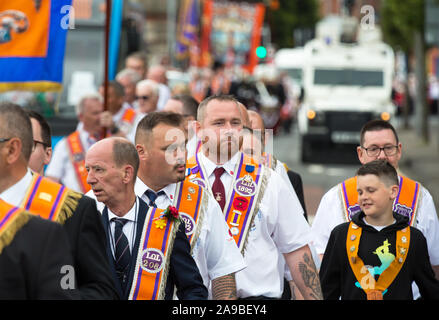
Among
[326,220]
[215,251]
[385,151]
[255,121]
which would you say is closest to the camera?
[215,251]

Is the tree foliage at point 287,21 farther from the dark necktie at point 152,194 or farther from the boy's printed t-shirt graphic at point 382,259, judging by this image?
the dark necktie at point 152,194

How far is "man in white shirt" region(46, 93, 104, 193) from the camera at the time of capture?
8781 mm

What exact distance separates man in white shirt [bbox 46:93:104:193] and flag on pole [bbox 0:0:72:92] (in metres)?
0.94

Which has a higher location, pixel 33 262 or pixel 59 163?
pixel 33 262

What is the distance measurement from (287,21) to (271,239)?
81.4 metres

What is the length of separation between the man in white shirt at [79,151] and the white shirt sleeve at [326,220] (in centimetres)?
271

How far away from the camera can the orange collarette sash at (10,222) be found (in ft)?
10.9

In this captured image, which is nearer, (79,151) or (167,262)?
(167,262)

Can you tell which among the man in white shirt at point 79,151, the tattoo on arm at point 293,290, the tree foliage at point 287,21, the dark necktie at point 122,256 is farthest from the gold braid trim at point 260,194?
the tree foliage at point 287,21

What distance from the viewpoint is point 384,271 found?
5.59 metres

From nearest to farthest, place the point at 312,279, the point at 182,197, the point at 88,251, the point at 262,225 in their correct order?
the point at 88,251
the point at 182,197
the point at 312,279
the point at 262,225

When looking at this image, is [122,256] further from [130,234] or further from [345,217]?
[345,217]

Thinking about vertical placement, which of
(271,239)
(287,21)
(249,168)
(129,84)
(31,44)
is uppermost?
(287,21)

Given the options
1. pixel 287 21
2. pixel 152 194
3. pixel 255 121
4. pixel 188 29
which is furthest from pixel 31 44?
pixel 287 21
